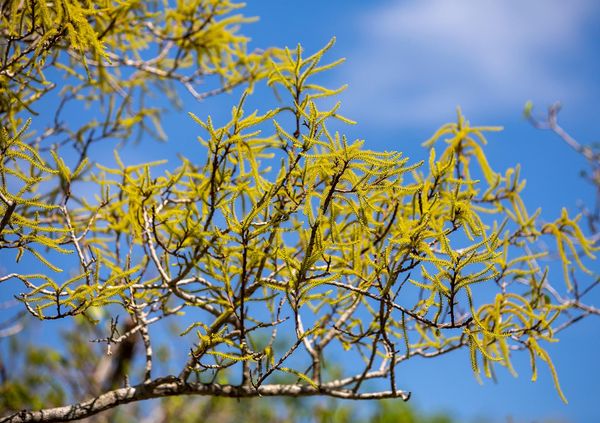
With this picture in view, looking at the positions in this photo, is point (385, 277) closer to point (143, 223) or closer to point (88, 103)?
point (143, 223)

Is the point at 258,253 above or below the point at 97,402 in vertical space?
above

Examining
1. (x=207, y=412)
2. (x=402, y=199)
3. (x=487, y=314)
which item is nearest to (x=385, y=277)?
(x=402, y=199)

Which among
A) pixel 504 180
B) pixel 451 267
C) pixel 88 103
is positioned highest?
pixel 88 103

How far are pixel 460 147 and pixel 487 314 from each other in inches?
30.9

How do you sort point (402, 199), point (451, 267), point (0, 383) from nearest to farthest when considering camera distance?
point (451, 267) < point (402, 199) < point (0, 383)

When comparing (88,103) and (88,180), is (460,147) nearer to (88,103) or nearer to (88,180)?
(88,180)

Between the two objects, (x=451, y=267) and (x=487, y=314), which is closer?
(x=451, y=267)

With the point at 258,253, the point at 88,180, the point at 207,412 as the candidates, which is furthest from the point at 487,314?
the point at 207,412

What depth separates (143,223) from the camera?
8.18ft

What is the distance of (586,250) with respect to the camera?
9.32 ft

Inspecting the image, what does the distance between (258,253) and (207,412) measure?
226 inches

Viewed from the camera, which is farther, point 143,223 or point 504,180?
point 504,180

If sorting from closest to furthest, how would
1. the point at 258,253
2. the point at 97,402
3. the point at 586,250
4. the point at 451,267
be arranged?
the point at 451,267, the point at 258,253, the point at 97,402, the point at 586,250

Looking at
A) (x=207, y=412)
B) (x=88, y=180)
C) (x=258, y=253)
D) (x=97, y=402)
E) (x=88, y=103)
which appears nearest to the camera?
(x=258, y=253)
